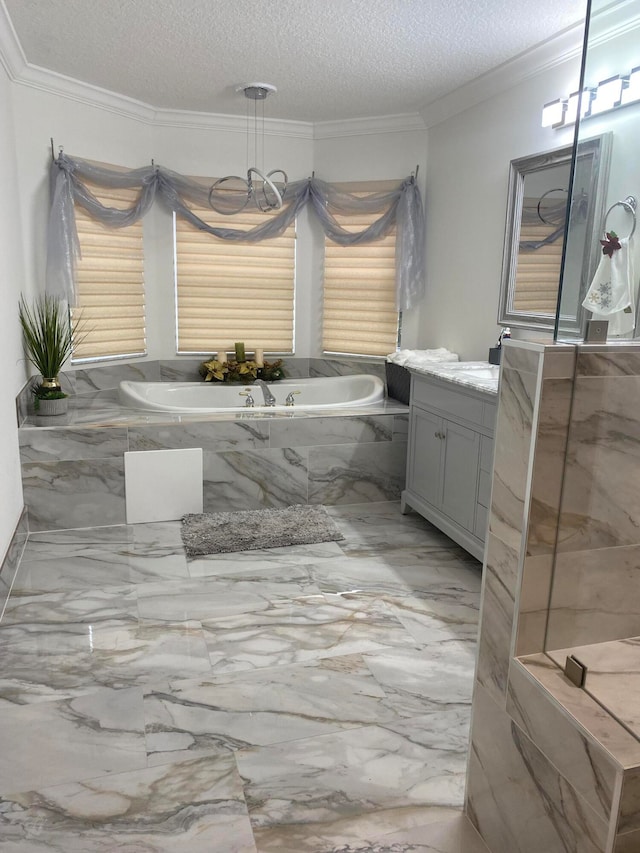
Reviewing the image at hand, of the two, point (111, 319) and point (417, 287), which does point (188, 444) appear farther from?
point (417, 287)

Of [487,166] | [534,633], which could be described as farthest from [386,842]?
[487,166]

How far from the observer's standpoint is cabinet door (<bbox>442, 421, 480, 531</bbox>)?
9.78 ft

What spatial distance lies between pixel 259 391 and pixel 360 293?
39.1 inches

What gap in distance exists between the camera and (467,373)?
323 centimetres

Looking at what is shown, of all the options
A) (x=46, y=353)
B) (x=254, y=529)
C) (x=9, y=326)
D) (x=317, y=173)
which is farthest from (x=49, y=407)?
(x=317, y=173)

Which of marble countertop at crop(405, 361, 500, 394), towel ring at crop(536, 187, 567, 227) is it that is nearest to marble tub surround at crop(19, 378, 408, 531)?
marble countertop at crop(405, 361, 500, 394)

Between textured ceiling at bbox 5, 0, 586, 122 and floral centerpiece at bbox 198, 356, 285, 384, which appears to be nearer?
textured ceiling at bbox 5, 0, 586, 122

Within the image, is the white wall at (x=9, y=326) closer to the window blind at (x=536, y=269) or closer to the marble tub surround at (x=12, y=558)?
the marble tub surround at (x=12, y=558)

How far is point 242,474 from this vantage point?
367 centimetres

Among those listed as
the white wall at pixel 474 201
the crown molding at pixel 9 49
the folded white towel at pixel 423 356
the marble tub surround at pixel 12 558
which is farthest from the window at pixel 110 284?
the white wall at pixel 474 201

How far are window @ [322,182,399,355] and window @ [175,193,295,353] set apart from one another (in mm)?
296

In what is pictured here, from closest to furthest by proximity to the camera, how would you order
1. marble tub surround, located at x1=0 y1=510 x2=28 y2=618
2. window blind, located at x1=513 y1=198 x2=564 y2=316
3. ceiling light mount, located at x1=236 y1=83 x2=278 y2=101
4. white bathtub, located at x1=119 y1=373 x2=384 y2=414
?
marble tub surround, located at x1=0 y1=510 x2=28 y2=618 → window blind, located at x1=513 y1=198 x2=564 y2=316 → ceiling light mount, located at x1=236 y1=83 x2=278 y2=101 → white bathtub, located at x1=119 y1=373 x2=384 y2=414

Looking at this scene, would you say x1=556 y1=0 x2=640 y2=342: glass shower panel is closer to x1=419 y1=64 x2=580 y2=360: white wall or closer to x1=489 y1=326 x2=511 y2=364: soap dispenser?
x1=419 y1=64 x2=580 y2=360: white wall

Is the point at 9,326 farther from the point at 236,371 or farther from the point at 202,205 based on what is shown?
the point at 202,205
